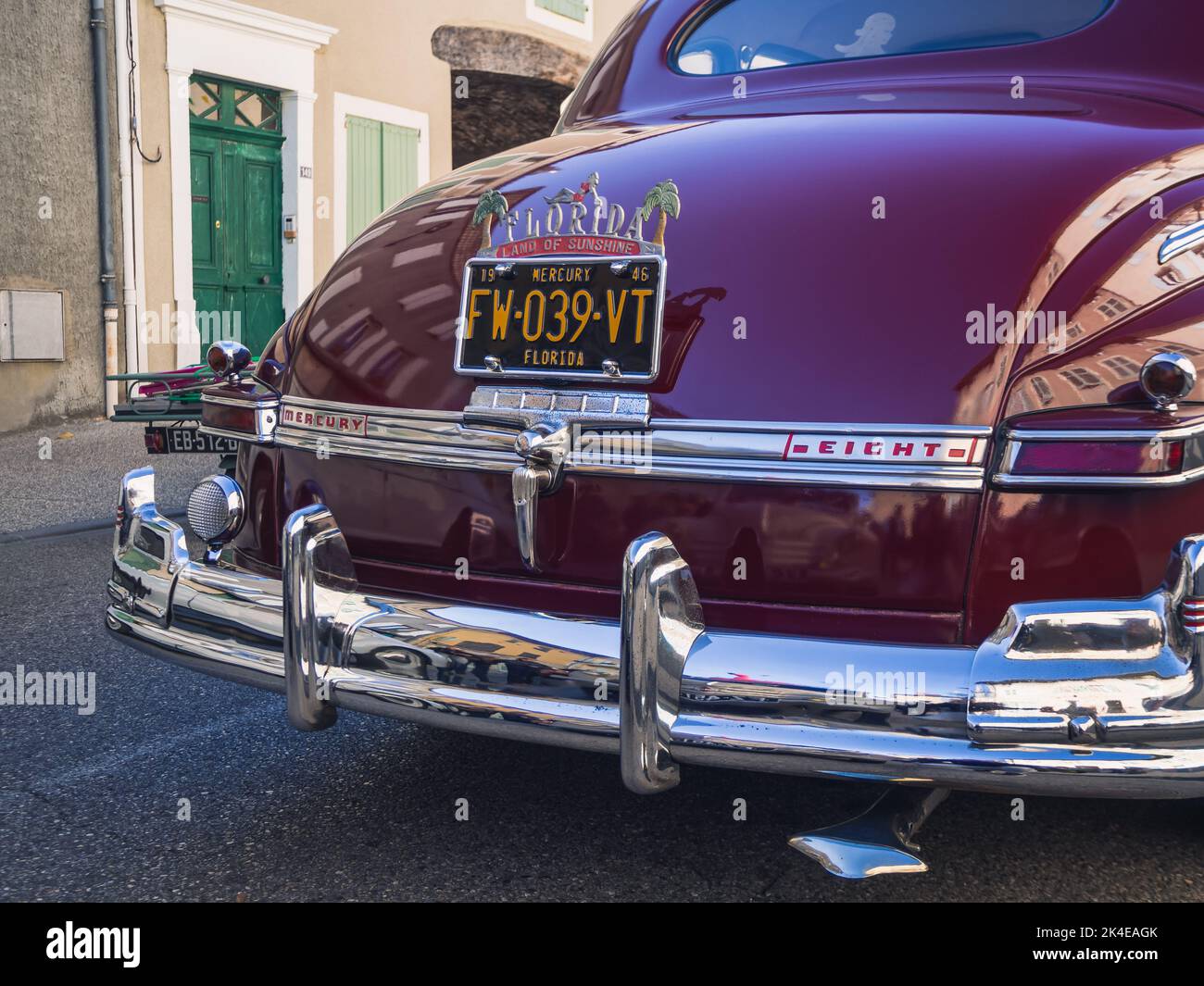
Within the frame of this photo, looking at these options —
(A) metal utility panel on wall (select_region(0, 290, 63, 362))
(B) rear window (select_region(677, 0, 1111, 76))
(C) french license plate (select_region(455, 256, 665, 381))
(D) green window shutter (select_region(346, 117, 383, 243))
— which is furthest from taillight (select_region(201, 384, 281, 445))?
(D) green window shutter (select_region(346, 117, 383, 243))

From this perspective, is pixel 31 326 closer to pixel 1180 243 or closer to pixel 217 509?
pixel 217 509

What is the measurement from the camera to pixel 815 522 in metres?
2.14

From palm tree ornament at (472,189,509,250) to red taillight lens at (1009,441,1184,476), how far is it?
110 cm

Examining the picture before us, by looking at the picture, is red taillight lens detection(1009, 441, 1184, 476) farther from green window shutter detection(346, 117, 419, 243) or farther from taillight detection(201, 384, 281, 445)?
green window shutter detection(346, 117, 419, 243)

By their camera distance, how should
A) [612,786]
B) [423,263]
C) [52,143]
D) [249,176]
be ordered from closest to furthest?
[423,263], [612,786], [52,143], [249,176]

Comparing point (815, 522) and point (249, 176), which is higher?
point (249, 176)

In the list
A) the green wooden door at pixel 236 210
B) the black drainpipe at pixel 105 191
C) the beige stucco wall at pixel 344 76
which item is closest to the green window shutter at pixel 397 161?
the beige stucco wall at pixel 344 76

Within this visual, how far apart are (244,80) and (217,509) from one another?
28.4 feet

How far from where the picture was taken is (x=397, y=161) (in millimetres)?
12406

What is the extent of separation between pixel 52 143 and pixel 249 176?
1954mm

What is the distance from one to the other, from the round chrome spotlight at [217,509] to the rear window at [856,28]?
1551mm
